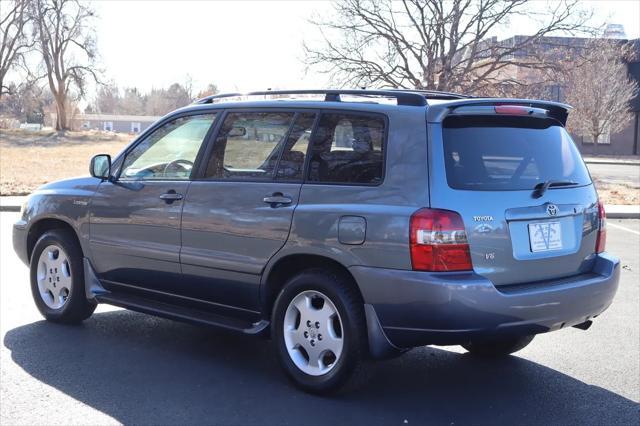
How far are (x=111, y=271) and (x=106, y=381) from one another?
117 centimetres

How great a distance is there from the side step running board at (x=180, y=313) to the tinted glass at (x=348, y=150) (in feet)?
3.53

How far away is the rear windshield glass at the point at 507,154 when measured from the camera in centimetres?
447

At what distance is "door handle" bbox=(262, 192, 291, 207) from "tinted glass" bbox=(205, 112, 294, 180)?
0.18 metres

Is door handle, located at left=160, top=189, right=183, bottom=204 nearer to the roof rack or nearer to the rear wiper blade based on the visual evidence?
the roof rack

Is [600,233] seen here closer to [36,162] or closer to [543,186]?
[543,186]

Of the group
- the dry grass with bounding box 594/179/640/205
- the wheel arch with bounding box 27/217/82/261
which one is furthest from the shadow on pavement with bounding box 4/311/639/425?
the dry grass with bounding box 594/179/640/205

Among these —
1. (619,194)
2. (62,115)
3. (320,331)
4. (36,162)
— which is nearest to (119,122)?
(62,115)

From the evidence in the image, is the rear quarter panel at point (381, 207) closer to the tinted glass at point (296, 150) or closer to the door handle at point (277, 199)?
the door handle at point (277, 199)

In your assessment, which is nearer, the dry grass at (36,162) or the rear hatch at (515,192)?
the rear hatch at (515,192)

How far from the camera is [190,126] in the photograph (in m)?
5.82

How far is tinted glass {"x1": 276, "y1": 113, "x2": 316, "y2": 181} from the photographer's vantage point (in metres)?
4.95

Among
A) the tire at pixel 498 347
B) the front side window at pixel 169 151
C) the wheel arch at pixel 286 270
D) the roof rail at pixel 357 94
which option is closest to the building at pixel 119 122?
the front side window at pixel 169 151

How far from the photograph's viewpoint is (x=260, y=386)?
16.2ft

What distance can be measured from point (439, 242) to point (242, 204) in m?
1.45
